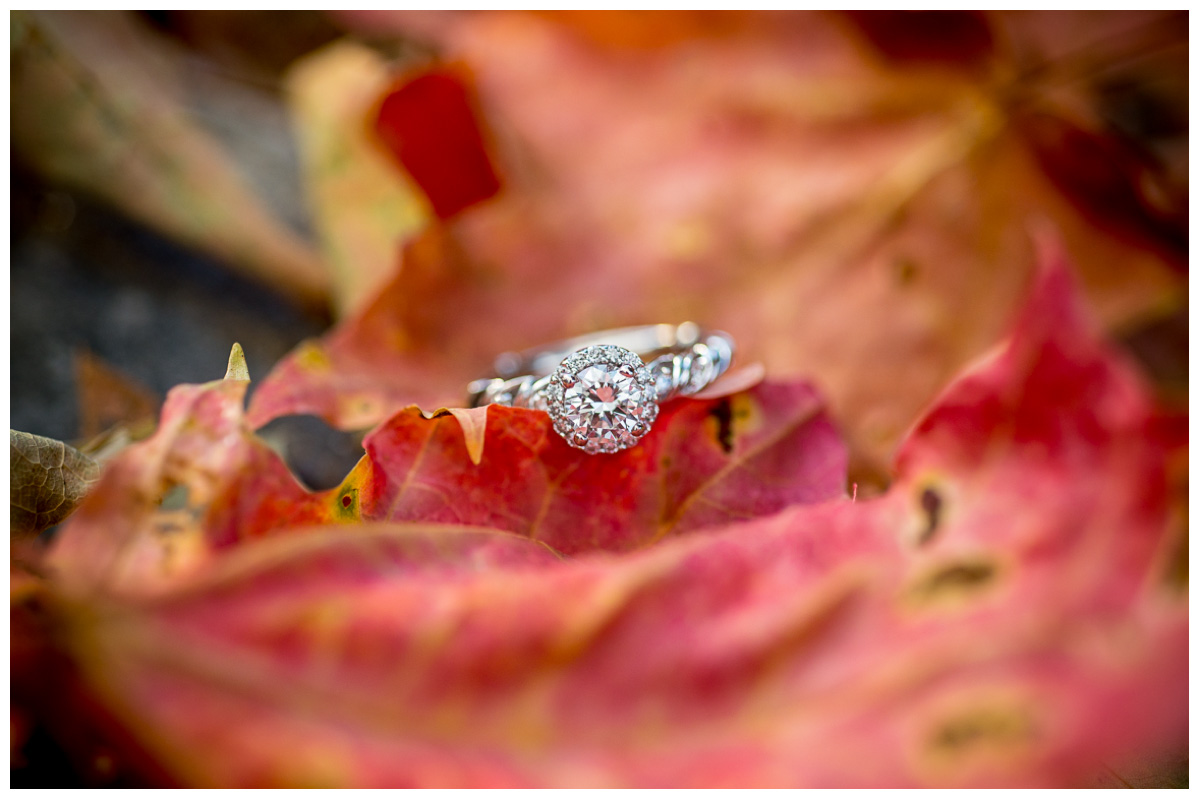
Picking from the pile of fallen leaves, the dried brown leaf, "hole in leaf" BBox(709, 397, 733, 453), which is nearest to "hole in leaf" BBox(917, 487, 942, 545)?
the pile of fallen leaves

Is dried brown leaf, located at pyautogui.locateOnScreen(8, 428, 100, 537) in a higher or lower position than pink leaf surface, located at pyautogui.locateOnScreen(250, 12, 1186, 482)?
lower

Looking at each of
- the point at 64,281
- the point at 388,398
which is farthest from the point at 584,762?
the point at 64,281

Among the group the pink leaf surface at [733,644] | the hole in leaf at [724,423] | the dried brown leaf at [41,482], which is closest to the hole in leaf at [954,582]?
the pink leaf surface at [733,644]

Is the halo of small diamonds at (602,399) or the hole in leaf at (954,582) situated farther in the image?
the halo of small diamonds at (602,399)

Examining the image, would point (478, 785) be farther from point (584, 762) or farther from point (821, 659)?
point (821, 659)

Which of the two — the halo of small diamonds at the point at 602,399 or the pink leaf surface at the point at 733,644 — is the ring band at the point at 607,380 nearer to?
the halo of small diamonds at the point at 602,399

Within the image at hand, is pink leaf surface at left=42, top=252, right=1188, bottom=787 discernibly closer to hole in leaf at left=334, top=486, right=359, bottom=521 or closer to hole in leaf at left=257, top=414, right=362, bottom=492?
hole in leaf at left=334, top=486, right=359, bottom=521
